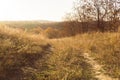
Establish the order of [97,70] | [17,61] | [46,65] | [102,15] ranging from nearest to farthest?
Answer: [17,61] → [97,70] → [46,65] → [102,15]

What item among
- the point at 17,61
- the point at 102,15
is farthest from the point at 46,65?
the point at 102,15

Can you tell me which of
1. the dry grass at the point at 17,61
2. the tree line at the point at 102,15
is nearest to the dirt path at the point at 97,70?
the dry grass at the point at 17,61

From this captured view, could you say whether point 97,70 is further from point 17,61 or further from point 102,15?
point 102,15

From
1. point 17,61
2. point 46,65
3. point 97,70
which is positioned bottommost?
point 97,70

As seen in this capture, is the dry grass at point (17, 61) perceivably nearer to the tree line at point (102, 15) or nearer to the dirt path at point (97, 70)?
the dirt path at point (97, 70)

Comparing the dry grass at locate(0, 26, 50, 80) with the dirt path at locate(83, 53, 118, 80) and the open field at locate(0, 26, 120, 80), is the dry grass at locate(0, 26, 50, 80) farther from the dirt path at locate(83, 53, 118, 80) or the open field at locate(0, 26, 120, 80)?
the dirt path at locate(83, 53, 118, 80)

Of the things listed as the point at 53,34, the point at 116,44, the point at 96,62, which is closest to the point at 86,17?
the point at 53,34

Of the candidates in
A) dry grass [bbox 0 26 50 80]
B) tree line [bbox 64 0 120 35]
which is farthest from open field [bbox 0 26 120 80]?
tree line [bbox 64 0 120 35]

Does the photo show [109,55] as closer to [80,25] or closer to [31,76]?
[31,76]

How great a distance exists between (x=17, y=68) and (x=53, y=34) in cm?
4359

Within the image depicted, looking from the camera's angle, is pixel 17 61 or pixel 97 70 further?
pixel 97 70

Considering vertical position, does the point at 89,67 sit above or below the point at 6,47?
below

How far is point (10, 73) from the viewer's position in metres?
7.81

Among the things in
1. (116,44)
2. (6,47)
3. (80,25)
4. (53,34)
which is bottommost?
(53,34)
